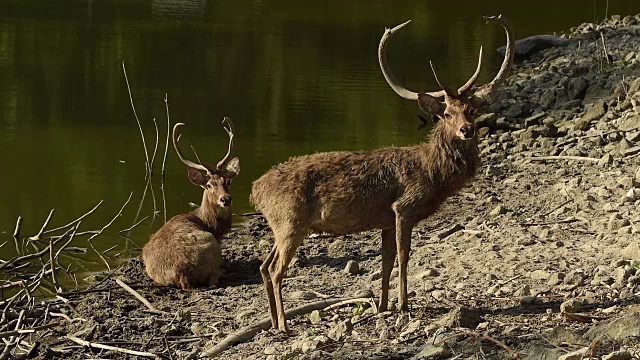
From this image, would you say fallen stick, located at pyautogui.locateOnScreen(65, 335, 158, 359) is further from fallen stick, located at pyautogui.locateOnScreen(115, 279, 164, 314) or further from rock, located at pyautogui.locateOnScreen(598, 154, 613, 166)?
rock, located at pyautogui.locateOnScreen(598, 154, 613, 166)

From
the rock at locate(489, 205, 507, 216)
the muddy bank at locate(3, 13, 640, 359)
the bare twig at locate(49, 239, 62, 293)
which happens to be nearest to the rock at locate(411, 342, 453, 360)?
the muddy bank at locate(3, 13, 640, 359)

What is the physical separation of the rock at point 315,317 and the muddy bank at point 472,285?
2 centimetres

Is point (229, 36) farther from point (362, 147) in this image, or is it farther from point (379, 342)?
point (379, 342)

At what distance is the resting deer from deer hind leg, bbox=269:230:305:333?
2.52 m

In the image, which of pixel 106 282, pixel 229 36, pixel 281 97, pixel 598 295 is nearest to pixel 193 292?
pixel 106 282

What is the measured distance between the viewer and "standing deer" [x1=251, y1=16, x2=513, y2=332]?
28.9 ft

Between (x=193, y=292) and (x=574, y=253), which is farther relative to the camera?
(x=193, y=292)

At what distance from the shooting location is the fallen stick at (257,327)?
8.60 m

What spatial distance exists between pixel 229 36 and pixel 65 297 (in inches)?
748

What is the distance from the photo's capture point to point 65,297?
10.6 m

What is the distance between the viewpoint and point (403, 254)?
348 inches

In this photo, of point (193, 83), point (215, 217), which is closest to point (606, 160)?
point (215, 217)

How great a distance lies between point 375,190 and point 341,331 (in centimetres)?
115

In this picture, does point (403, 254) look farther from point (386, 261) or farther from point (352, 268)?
point (352, 268)
